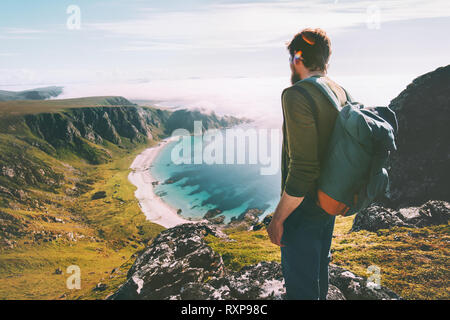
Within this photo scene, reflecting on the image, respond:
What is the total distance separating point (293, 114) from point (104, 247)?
117 metres

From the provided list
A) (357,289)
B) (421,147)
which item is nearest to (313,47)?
(357,289)

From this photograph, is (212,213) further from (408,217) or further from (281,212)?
(281,212)

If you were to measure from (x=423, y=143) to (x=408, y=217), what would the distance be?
44.1 feet

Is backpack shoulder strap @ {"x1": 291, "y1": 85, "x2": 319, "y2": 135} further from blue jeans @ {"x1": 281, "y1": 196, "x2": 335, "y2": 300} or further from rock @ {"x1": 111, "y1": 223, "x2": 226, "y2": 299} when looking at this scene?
rock @ {"x1": 111, "y1": 223, "x2": 226, "y2": 299}

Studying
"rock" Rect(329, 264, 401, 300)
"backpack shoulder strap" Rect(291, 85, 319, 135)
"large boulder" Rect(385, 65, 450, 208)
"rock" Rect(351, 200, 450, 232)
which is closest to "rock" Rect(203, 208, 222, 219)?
"large boulder" Rect(385, 65, 450, 208)

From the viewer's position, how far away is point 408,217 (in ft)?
58.4

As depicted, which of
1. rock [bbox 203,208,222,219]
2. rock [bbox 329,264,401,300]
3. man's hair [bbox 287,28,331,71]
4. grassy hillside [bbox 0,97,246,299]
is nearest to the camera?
man's hair [bbox 287,28,331,71]

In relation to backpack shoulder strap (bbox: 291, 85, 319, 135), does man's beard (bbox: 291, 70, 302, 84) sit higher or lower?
higher

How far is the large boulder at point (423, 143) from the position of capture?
935 inches

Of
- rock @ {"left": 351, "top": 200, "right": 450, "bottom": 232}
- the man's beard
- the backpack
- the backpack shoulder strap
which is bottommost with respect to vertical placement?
rock @ {"left": 351, "top": 200, "right": 450, "bottom": 232}

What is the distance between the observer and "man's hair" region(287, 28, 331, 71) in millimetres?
3010

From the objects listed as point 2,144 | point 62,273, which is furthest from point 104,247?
point 2,144

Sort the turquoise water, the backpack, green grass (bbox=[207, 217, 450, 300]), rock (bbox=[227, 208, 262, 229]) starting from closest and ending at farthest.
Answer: the backpack → green grass (bbox=[207, 217, 450, 300]) → rock (bbox=[227, 208, 262, 229]) → the turquoise water
